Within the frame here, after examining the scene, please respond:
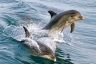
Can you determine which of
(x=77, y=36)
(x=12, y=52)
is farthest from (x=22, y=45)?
(x=77, y=36)

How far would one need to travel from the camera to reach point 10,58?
11.4 m

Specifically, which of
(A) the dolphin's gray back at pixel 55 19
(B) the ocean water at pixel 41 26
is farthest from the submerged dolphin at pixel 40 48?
(A) the dolphin's gray back at pixel 55 19

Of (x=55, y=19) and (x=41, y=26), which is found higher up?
Result: (x=55, y=19)

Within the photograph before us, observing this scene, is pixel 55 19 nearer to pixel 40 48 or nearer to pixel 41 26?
pixel 41 26

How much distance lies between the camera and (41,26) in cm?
1636

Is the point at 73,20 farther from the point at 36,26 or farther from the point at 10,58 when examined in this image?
the point at 10,58

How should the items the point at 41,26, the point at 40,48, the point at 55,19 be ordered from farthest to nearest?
the point at 41,26
the point at 55,19
the point at 40,48

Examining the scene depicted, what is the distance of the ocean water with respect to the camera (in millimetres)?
11851

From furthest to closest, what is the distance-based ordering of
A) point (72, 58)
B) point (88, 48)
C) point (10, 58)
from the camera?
point (88, 48), point (72, 58), point (10, 58)

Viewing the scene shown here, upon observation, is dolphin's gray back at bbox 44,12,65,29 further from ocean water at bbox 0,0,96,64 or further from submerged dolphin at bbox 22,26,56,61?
submerged dolphin at bbox 22,26,56,61

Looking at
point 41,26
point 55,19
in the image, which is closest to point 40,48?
point 55,19

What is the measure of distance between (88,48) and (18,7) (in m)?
7.27

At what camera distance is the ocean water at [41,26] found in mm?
11851

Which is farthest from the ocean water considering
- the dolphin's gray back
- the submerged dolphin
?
the dolphin's gray back
